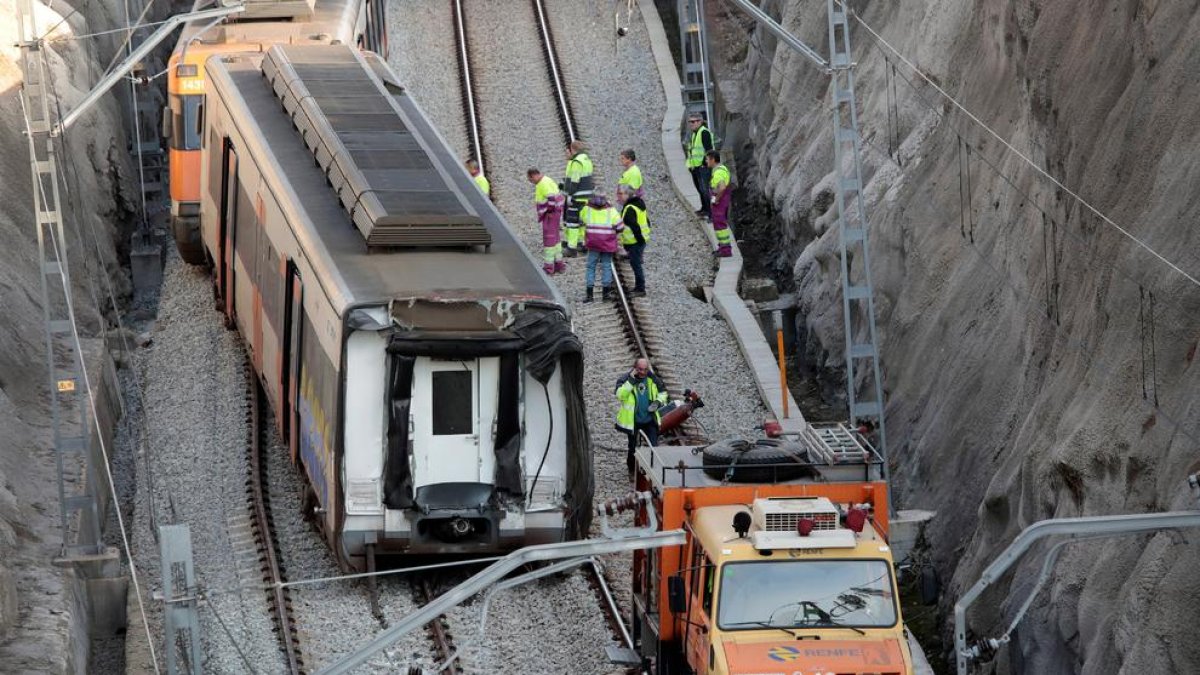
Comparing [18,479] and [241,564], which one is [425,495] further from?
Result: [18,479]

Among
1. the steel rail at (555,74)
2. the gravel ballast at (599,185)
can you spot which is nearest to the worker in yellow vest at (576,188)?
the gravel ballast at (599,185)

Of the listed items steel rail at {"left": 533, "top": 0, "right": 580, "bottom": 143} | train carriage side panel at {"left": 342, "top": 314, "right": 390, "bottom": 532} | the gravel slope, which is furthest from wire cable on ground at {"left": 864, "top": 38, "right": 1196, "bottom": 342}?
steel rail at {"left": 533, "top": 0, "right": 580, "bottom": 143}

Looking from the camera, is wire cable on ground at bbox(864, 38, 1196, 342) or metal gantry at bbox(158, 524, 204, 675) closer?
metal gantry at bbox(158, 524, 204, 675)

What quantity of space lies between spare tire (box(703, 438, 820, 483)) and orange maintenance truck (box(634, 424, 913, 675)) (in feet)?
0.06

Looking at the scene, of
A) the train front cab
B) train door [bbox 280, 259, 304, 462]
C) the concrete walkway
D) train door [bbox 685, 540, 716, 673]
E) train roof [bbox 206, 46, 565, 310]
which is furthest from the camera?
the concrete walkway

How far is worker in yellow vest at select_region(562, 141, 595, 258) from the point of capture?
29.9 metres

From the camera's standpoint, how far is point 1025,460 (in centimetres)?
1853

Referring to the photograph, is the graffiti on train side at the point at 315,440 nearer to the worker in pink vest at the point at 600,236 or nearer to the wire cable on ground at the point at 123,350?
the wire cable on ground at the point at 123,350

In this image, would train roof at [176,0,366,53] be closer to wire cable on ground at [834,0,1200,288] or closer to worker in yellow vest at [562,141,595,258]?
worker in yellow vest at [562,141,595,258]

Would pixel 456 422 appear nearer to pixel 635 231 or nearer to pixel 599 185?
pixel 635 231

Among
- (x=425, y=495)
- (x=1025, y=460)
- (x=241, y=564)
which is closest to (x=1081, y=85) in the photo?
(x=1025, y=460)

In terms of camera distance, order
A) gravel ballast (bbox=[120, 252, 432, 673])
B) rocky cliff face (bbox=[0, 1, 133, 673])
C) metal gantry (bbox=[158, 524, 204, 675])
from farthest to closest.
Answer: gravel ballast (bbox=[120, 252, 432, 673]), rocky cliff face (bbox=[0, 1, 133, 673]), metal gantry (bbox=[158, 524, 204, 675])

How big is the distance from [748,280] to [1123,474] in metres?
14.0

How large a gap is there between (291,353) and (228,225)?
18.0ft
